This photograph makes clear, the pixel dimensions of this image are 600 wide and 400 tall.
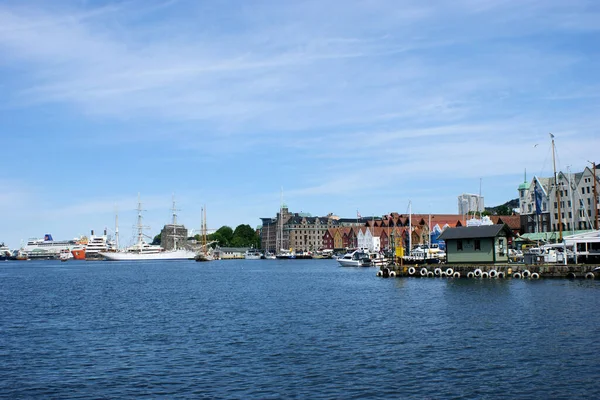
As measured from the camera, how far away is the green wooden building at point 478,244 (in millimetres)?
83062

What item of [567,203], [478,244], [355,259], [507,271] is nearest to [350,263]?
[355,259]

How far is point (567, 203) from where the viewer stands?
14775 centimetres

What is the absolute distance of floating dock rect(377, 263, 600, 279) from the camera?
72.9 metres

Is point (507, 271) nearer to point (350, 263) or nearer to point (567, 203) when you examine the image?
point (350, 263)

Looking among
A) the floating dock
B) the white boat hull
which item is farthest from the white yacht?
the floating dock

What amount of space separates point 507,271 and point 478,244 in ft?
21.2

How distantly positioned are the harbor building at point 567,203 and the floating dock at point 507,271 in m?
52.0

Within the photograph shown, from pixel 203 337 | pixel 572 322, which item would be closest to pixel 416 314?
pixel 572 322

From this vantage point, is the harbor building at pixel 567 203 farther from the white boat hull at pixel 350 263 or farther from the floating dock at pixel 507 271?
the floating dock at pixel 507 271

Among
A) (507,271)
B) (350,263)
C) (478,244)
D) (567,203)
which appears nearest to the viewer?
(507,271)

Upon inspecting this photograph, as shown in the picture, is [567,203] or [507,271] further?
[567,203]

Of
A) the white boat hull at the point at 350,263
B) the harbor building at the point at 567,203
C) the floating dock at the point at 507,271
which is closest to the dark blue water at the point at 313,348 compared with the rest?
the floating dock at the point at 507,271

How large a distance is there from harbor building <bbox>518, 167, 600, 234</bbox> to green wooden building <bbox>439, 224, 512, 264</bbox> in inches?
2000

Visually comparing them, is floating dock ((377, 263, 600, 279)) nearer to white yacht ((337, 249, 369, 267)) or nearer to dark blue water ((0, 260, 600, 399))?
dark blue water ((0, 260, 600, 399))
